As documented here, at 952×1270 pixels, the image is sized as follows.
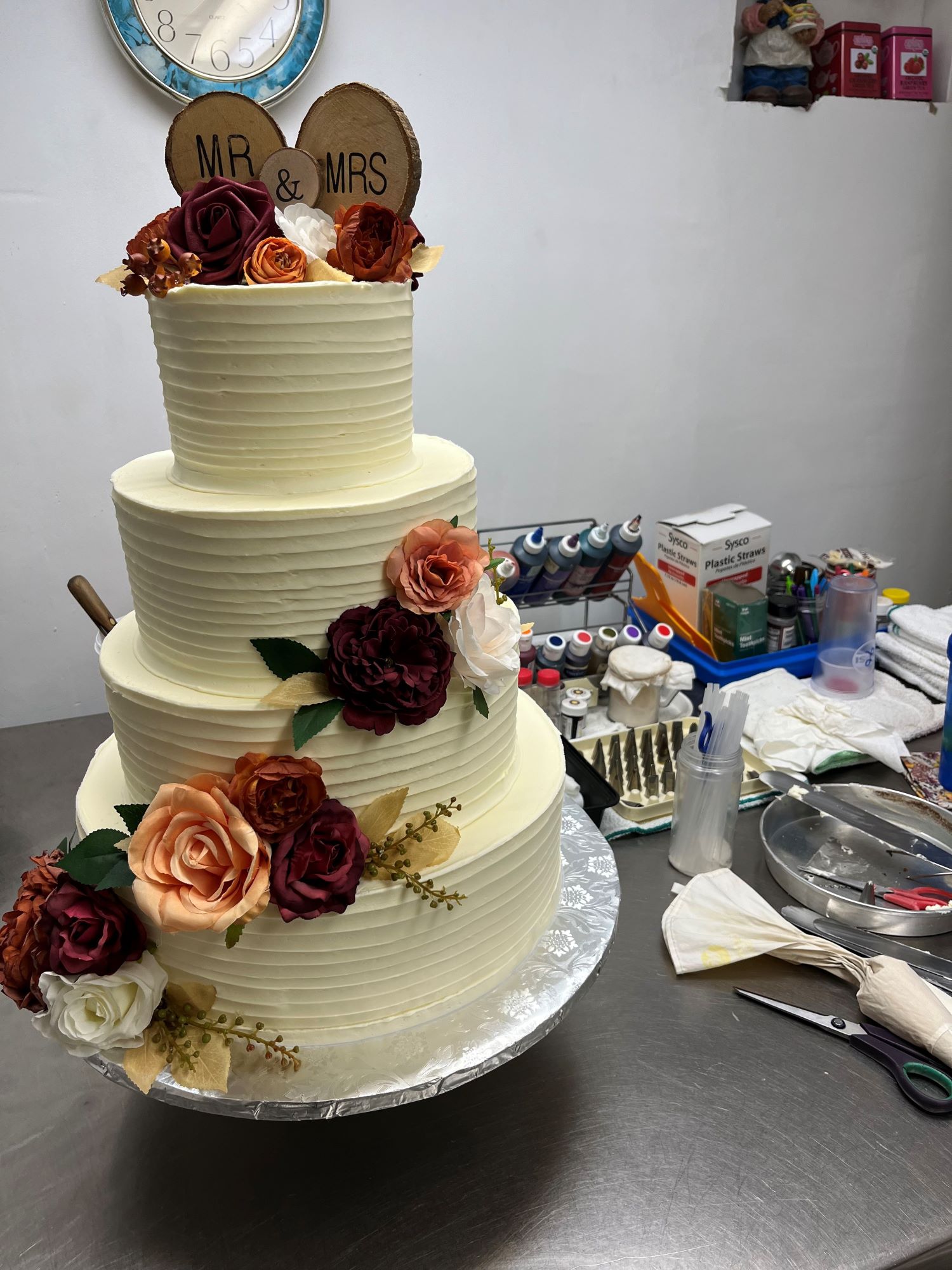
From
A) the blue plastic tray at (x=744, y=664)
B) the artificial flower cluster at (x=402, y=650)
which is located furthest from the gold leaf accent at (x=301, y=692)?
the blue plastic tray at (x=744, y=664)

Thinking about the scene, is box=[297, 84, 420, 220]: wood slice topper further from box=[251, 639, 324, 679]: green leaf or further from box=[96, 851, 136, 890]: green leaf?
box=[96, 851, 136, 890]: green leaf

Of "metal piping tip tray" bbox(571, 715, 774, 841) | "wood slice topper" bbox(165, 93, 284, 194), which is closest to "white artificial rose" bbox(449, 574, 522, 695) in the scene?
"wood slice topper" bbox(165, 93, 284, 194)

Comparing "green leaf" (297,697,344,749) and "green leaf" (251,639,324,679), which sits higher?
"green leaf" (251,639,324,679)

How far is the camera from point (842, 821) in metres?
1.24

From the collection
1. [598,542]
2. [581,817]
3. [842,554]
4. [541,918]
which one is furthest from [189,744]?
[842,554]

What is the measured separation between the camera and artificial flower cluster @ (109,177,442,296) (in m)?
0.67

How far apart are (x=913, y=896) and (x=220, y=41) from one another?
1.91 m

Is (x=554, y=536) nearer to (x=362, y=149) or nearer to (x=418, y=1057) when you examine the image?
(x=362, y=149)

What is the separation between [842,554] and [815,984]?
1167mm

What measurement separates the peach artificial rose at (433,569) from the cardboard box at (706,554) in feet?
3.86

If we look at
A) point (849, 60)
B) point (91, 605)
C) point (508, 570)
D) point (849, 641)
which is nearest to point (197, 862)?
point (91, 605)

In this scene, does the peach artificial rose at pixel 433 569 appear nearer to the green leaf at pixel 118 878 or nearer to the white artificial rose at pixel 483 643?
the white artificial rose at pixel 483 643

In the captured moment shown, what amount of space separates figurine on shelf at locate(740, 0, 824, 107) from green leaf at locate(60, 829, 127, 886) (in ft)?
7.83

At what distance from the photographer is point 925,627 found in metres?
1.76
